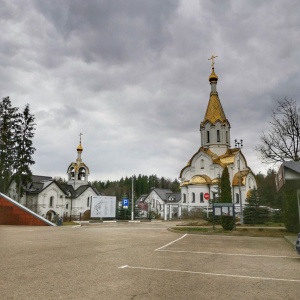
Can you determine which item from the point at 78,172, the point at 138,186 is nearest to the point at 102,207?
the point at 78,172

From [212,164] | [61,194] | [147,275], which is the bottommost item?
[147,275]

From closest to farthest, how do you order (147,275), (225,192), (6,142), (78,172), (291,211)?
1. (147,275)
2. (291,211)
3. (225,192)
4. (6,142)
5. (78,172)

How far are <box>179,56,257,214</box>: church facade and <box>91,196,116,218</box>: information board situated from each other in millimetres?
14321

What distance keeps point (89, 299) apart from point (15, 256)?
594 cm

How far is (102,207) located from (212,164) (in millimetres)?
A: 21325

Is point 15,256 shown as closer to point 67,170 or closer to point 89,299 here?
point 89,299

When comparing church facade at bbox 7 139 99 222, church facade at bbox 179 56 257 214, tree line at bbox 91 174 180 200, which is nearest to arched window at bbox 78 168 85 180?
church facade at bbox 7 139 99 222

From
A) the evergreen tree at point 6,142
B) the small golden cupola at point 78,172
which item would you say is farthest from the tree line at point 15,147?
the small golden cupola at point 78,172

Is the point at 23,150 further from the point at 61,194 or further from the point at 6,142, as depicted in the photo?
the point at 61,194

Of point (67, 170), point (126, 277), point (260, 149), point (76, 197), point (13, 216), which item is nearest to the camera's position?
point (126, 277)

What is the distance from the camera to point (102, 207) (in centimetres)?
4219

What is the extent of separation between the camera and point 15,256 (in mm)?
10398

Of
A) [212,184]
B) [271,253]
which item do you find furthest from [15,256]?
[212,184]

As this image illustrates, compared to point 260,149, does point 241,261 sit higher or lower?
lower
